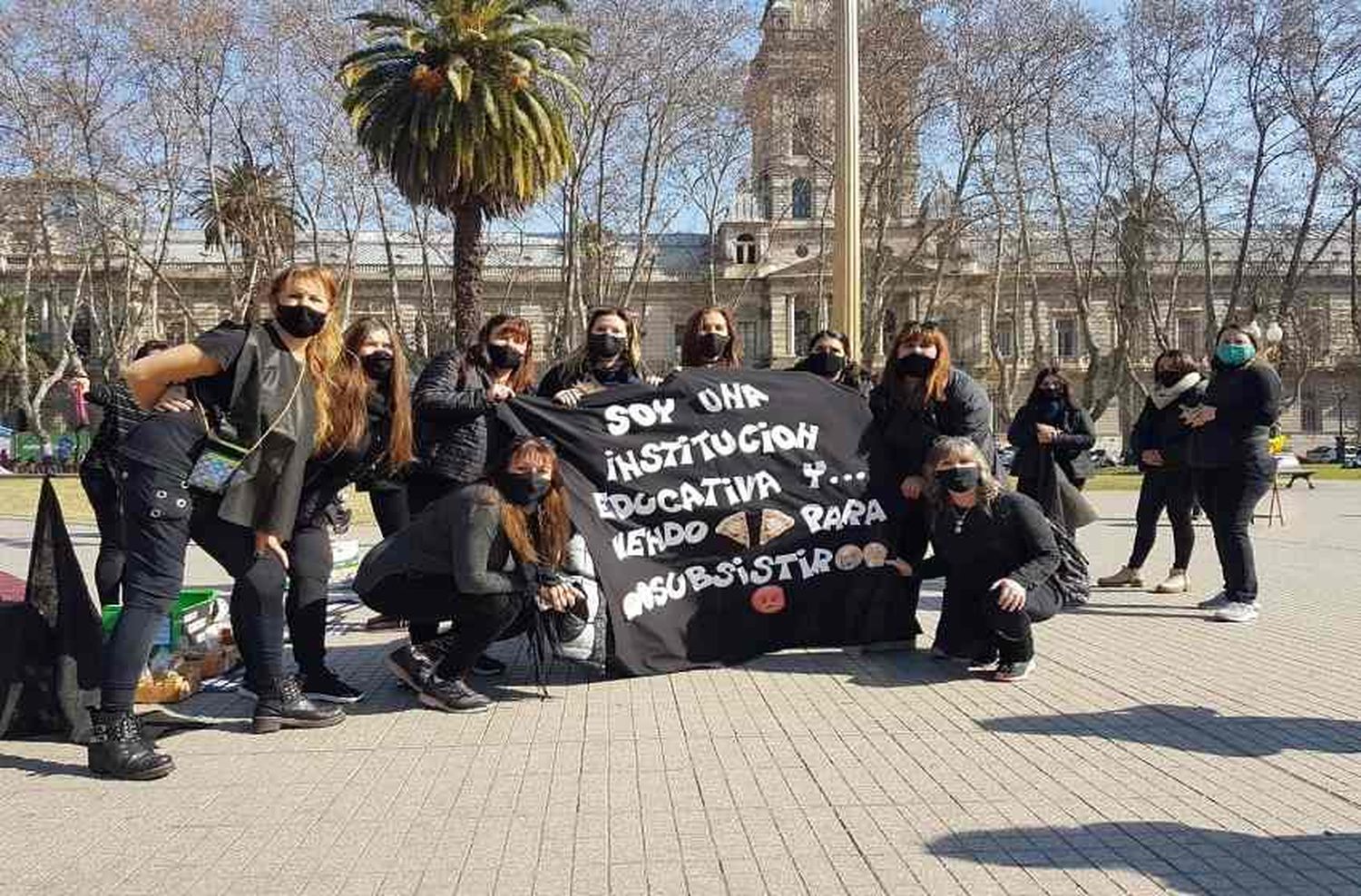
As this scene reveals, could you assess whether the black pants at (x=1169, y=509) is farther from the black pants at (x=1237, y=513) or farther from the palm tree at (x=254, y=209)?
the palm tree at (x=254, y=209)

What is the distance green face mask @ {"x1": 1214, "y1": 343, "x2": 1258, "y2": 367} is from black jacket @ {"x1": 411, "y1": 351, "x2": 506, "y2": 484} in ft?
15.1

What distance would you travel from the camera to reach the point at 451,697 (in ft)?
16.6

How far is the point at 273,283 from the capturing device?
4.67m

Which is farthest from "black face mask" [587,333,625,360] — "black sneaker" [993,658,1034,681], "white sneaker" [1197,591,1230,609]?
"white sneaker" [1197,591,1230,609]

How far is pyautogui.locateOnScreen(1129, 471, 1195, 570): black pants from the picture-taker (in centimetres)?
821

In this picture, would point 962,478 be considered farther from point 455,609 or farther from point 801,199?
point 801,199

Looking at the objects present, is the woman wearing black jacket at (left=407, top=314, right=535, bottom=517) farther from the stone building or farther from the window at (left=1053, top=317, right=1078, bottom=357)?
the window at (left=1053, top=317, right=1078, bottom=357)

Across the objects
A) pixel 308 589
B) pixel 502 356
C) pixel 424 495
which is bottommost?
pixel 308 589

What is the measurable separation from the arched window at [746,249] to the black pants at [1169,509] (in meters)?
59.1

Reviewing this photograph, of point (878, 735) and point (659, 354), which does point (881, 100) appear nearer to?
point (878, 735)

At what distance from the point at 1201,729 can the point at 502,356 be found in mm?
3620

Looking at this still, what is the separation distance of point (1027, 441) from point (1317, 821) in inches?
186

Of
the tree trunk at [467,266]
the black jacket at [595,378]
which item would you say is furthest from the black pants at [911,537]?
the tree trunk at [467,266]

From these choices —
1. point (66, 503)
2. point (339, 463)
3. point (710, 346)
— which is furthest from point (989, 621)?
point (66, 503)
